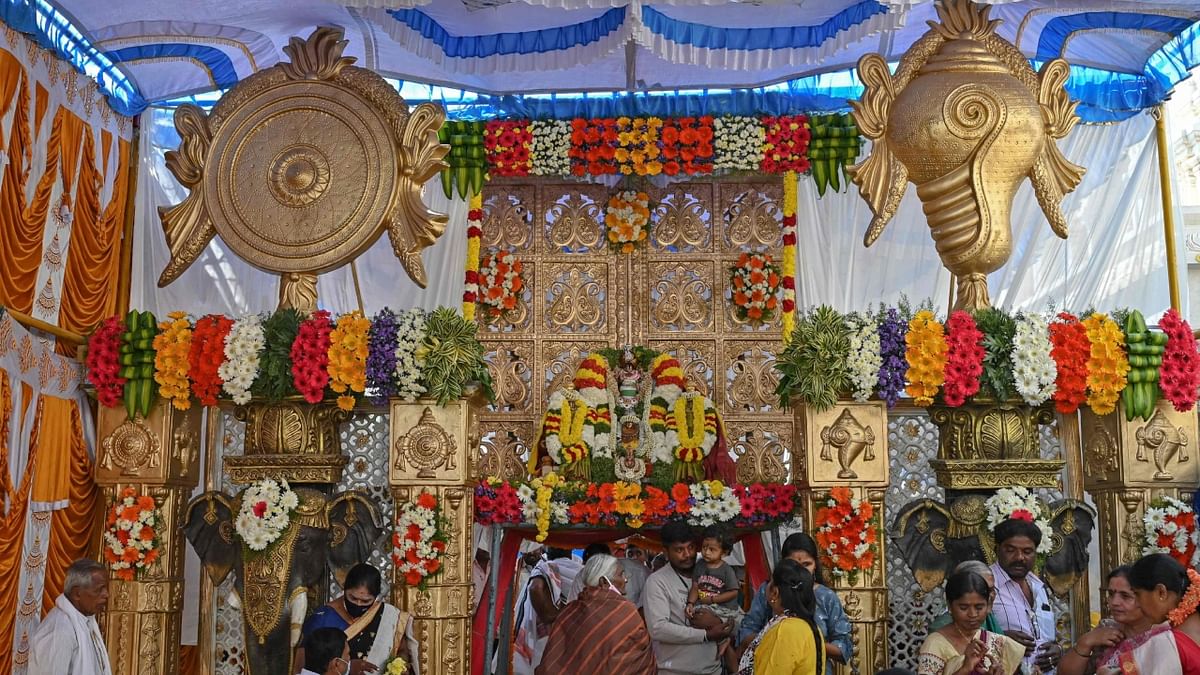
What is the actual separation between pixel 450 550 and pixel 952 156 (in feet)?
12.1

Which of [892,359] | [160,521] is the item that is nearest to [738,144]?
[892,359]

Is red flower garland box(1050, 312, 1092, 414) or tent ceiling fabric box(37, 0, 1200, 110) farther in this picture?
tent ceiling fabric box(37, 0, 1200, 110)

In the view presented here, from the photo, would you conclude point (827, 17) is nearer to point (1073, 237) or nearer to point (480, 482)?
point (1073, 237)

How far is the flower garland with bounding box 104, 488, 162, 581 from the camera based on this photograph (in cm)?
728

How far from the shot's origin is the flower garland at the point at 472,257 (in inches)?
391

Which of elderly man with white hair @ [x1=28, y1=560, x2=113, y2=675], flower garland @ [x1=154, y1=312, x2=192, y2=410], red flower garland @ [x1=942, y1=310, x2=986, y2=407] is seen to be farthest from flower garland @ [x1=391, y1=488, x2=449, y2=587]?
red flower garland @ [x1=942, y1=310, x2=986, y2=407]

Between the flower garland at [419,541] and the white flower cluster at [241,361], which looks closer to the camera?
the flower garland at [419,541]

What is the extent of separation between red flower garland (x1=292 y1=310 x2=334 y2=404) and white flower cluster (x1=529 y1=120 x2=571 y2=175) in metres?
2.91

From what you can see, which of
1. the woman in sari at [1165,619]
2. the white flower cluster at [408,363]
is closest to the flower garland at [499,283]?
the white flower cluster at [408,363]

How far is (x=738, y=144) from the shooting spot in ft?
31.7

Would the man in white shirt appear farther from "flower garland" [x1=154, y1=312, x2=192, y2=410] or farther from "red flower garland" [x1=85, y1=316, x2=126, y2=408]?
"red flower garland" [x1=85, y1=316, x2=126, y2=408]

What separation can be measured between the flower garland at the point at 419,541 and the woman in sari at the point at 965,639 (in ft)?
9.95

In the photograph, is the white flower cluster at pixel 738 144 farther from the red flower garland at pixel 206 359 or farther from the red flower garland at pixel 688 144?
the red flower garland at pixel 206 359

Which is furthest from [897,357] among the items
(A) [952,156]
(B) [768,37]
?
(B) [768,37]
